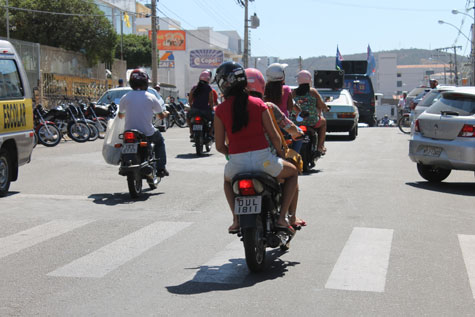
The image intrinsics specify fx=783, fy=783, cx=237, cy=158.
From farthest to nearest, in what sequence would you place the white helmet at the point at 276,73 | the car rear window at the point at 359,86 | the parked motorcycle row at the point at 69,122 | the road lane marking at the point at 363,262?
the car rear window at the point at 359,86, the parked motorcycle row at the point at 69,122, the white helmet at the point at 276,73, the road lane marking at the point at 363,262

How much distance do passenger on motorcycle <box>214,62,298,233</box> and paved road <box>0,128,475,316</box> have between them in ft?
2.77

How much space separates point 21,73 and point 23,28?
128 ft

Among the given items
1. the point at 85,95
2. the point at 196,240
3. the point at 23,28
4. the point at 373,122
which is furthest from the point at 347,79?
the point at 196,240

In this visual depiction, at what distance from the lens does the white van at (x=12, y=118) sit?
1140cm

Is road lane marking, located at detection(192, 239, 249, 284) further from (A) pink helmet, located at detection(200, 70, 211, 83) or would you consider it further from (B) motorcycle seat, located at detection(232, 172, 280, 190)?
(A) pink helmet, located at detection(200, 70, 211, 83)

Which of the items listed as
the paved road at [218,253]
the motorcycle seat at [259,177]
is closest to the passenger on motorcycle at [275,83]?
the paved road at [218,253]

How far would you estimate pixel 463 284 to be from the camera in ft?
20.1

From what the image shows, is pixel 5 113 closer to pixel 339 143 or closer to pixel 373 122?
pixel 339 143

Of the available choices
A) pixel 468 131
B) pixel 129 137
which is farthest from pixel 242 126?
pixel 468 131

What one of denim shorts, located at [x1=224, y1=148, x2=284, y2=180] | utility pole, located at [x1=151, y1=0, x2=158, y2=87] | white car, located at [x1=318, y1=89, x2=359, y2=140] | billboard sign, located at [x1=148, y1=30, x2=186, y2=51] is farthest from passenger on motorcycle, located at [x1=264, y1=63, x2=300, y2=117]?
billboard sign, located at [x1=148, y1=30, x2=186, y2=51]

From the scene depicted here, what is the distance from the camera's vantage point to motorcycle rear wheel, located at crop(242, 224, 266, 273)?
20.5 feet

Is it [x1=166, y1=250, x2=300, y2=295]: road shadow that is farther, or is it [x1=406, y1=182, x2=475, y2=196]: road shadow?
[x1=406, y1=182, x2=475, y2=196]: road shadow

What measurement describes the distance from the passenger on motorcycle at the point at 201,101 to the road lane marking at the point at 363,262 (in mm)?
10364

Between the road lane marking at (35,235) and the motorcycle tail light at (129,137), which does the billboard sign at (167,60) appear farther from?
the road lane marking at (35,235)
